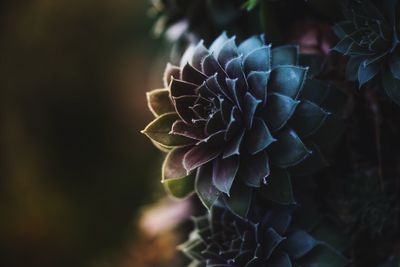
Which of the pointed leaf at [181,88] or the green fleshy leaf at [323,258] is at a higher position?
the pointed leaf at [181,88]

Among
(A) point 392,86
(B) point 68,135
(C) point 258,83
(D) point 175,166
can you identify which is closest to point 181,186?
(D) point 175,166

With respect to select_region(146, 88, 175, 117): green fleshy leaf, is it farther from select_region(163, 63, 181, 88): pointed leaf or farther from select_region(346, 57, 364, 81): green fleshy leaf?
select_region(346, 57, 364, 81): green fleshy leaf

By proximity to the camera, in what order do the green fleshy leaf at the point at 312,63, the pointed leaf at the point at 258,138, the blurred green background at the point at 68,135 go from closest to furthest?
the pointed leaf at the point at 258,138 → the green fleshy leaf at the point at 312,63 → the blurred green background at the point at 68,135

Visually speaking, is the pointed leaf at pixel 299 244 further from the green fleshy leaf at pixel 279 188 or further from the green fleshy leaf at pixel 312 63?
the green fleshy leaf at pixel 312 63

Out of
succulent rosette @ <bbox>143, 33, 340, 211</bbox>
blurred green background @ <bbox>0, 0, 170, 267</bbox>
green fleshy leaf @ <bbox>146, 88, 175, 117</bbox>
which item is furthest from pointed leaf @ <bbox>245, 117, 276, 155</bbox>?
blurred green background @ <bbox>0, 0, 170, 267</bbox>

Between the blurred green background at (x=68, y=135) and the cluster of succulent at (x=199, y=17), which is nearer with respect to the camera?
the cluster of succulent at (x=199, y=17)

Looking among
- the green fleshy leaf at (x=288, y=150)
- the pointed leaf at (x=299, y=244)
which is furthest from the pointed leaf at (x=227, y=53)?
the pointed leaf at (x=299, y=244)

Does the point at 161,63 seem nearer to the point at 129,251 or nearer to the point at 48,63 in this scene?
the point at 129,251

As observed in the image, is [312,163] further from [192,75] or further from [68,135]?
[68,135]
